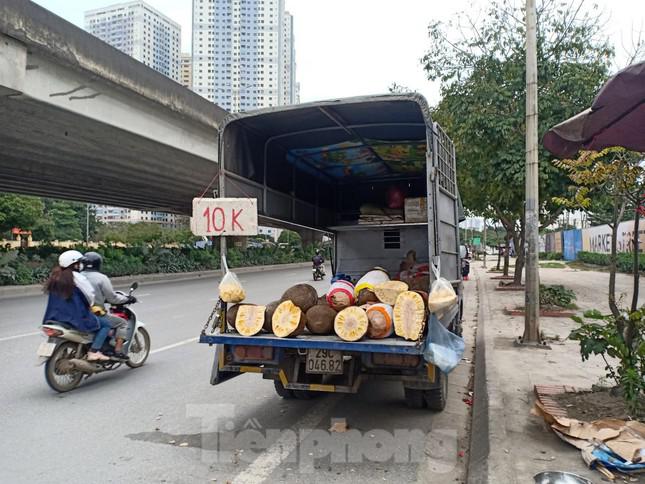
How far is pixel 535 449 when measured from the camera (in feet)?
13.0

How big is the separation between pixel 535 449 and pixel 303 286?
230 centimetres

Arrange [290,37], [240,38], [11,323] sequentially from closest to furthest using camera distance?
[11,323] < [240,38] < [290,37]

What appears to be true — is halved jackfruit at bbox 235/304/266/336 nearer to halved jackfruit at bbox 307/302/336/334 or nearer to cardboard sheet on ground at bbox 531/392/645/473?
halved jackfruit at bbox 307/302/336/334

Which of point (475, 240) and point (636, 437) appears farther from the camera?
point (475, 240)

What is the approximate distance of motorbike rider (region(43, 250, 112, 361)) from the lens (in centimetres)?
583

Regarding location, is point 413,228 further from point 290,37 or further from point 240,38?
point 290,37

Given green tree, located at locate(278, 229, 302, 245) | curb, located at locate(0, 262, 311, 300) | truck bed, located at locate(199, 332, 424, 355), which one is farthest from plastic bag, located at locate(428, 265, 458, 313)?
green tree, located at locate(278, 229, 302, 245)

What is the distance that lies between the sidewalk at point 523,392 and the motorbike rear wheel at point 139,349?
4396 mm

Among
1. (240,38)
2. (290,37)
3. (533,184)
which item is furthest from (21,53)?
(290,37)

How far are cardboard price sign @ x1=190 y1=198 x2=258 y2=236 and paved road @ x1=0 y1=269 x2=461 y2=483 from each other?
5.69 feet

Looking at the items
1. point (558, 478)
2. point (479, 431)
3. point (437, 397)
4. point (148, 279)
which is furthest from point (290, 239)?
point (558, 478)

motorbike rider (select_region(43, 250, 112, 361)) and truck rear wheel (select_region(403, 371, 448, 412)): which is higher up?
motorbike rider (select_region(43, 250, 112, 361))

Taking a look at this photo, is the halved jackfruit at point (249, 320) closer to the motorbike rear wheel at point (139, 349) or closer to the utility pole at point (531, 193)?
the motorbike rear wheel at point (139, 349)

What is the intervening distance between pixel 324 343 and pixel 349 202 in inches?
198
